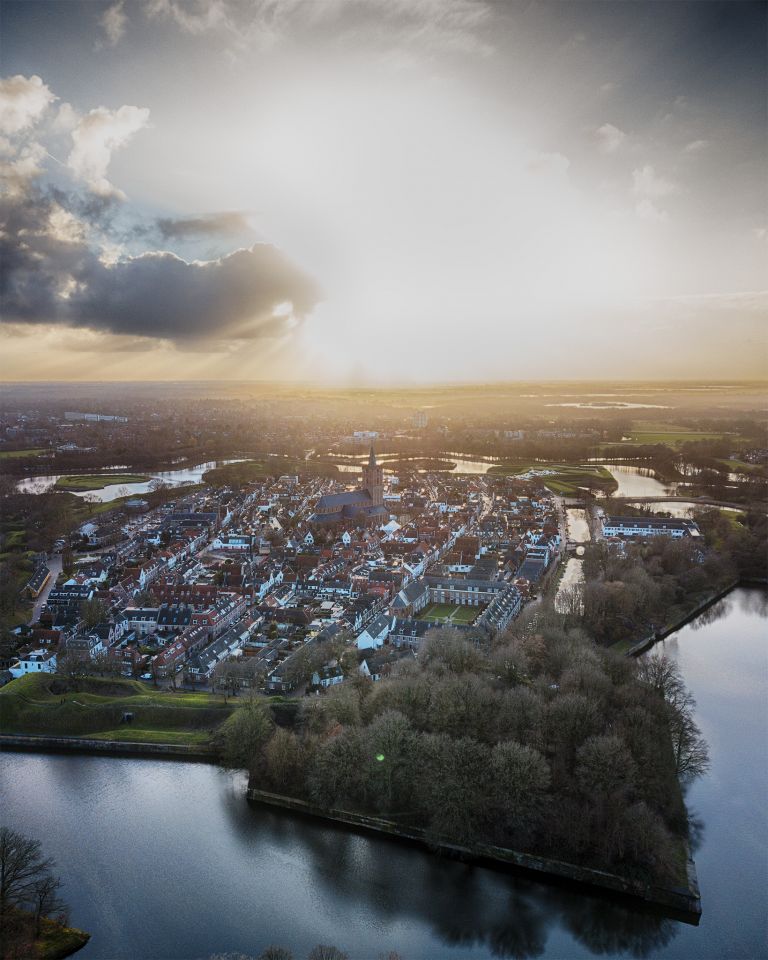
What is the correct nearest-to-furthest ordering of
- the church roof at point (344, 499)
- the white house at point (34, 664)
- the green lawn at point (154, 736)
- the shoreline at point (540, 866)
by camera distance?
the shoreline at point (540, 866), the green lawn at point (154, 736), the white house at point (34, 664), the church roof at point (344, 499)

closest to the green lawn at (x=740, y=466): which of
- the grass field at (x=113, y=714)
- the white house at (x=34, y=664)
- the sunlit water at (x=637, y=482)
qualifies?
the sunlit water at (x=637, y=482)

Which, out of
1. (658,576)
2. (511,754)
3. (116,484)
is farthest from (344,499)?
(511,754)

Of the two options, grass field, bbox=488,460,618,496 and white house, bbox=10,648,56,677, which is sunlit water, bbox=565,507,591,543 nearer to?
grass field, bbox=488,460,618,496

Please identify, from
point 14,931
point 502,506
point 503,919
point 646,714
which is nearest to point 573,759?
point 646,714

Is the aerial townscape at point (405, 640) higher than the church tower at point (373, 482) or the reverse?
the reverse

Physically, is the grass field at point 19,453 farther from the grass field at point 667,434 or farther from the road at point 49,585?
the grass field at point 667,434

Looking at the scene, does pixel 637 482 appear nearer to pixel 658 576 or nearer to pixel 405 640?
pixel 658 576
